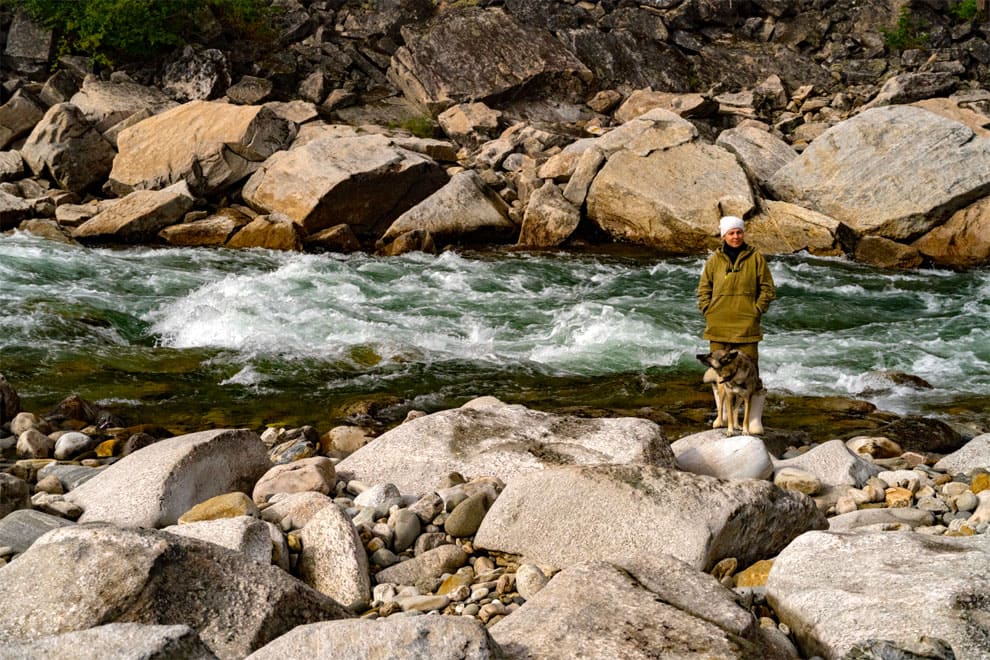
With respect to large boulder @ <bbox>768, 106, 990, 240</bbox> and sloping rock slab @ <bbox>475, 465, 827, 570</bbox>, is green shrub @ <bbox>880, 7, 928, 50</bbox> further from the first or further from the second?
sloping rock slab @ <bbox>475, 465, 827, 570</bbox>

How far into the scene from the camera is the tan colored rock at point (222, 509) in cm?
568

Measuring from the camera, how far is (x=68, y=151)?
2162 cm

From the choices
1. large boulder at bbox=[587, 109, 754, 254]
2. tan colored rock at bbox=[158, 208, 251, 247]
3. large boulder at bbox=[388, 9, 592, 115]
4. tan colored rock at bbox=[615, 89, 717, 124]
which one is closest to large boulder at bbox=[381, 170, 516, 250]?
large boulder at bbox=[587, 109, 754, 254]

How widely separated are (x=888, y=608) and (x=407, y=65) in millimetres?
27967

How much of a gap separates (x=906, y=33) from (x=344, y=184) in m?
21.9

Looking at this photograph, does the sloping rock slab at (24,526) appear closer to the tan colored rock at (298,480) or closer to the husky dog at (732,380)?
the tan colored rock at (298,480)

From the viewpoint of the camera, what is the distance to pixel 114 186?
2145 cm

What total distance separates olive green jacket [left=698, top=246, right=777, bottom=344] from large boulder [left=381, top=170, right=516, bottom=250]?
465 inches

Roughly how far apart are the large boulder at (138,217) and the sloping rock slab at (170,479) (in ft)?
43.3

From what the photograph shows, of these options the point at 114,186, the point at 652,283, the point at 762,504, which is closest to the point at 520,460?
the point at 762,504

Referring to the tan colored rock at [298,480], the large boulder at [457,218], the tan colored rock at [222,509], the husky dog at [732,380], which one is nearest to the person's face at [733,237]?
the husky dog at [732,380]

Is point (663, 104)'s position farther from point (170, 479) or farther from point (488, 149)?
point (170, 479)

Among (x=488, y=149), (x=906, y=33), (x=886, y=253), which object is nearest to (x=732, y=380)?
(x=886, y=253)

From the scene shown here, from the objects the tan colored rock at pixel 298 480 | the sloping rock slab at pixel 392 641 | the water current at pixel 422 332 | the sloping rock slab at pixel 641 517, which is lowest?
the water current at pixel 422 332
